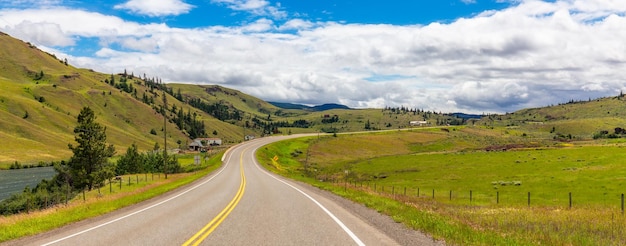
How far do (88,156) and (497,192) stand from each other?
198ft

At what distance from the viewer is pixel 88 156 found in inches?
2714

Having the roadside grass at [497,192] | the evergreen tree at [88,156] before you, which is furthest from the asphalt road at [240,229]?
the evergreen tree at [88,156]

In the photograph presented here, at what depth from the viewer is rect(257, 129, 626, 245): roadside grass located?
14.7 m

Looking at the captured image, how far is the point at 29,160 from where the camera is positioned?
13050 cm

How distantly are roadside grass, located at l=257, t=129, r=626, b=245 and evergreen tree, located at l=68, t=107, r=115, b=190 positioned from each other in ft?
94.1

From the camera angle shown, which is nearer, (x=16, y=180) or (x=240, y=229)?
(x=240, y=229)

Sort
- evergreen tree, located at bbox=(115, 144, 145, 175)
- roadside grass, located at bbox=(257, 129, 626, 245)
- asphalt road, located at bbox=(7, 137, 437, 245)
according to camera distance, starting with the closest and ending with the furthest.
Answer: asphalt road, located at bbox=(7, 137, 437, 245)
roadside grass, located at bbox=(257, 129, 626, 245)
evergreen tree, located at bbox=(115, 144, 145, 175)

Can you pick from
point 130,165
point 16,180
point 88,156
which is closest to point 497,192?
point 88,156

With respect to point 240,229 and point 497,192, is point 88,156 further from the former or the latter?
point 240,229

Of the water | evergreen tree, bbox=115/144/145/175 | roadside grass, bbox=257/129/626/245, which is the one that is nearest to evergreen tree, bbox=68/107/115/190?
the water

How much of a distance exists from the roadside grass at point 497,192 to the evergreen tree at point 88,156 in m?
Answer: 28.7

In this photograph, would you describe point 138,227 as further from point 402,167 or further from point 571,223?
point 402,167

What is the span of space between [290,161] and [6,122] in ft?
366

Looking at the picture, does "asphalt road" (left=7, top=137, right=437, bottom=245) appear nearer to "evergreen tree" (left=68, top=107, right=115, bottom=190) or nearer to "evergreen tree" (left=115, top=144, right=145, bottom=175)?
"evergreen tree" (left=68, top=107, right=115, bottom=190)
